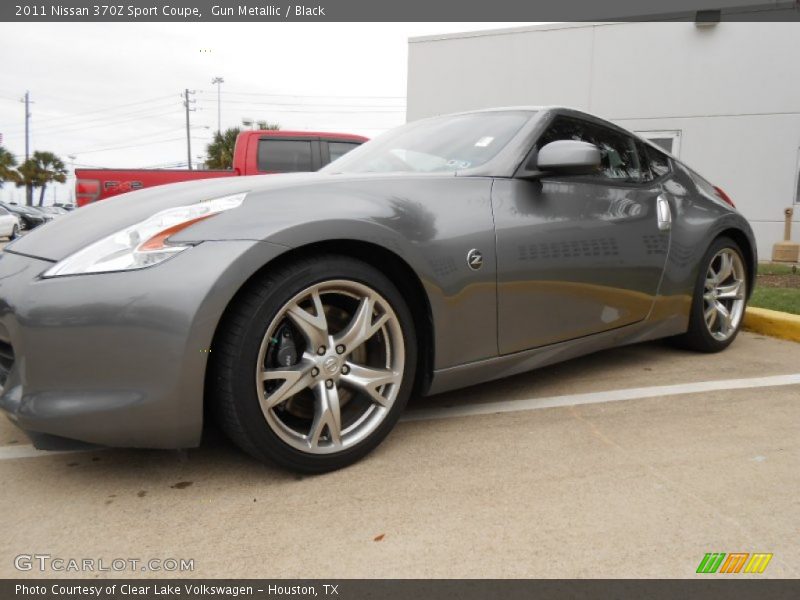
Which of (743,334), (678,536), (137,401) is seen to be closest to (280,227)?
(137,401)

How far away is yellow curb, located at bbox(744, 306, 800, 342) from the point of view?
4.25m

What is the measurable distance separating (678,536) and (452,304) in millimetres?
1057

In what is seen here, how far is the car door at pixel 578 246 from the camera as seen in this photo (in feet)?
8.43

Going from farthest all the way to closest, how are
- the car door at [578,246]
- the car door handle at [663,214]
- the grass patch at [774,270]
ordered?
1. the grass patch at [774,270]
2. the car door handle at [663,214]
3. the car door at [578,246]

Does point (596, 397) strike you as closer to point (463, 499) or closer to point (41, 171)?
point (463, 499)

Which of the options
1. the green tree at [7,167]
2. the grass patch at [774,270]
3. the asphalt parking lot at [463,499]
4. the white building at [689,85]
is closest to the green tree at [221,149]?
the green tree at [7,167]

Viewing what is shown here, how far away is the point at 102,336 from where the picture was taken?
6.04ft

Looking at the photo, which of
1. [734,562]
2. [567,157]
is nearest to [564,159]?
[567,157]

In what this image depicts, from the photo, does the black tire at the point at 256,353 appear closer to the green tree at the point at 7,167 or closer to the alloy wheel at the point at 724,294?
the alloy wheel at the point at 724,294

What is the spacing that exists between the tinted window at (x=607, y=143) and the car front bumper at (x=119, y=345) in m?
1.78

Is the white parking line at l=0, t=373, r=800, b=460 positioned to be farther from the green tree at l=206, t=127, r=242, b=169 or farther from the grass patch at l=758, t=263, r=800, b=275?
the green tree at l=206, t=127, r=242, b=169

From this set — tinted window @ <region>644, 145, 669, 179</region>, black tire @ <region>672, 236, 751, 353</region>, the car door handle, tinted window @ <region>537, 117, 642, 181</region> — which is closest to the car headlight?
tinted window @ <region>537, 117, 642, 181</region>

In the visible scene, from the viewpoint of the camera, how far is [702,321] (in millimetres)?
3631

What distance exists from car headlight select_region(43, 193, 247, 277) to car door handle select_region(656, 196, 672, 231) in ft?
7.20
